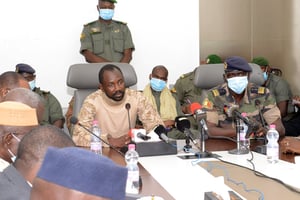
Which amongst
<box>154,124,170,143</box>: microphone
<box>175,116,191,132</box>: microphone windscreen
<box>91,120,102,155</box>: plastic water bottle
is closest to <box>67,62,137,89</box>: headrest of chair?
<box>91,120,102,155</box>: plastic water bottle

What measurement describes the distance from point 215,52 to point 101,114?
3.18 m

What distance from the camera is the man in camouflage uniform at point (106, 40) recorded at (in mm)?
5117

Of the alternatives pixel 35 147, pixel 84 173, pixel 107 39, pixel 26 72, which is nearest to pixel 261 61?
pixel 107 39

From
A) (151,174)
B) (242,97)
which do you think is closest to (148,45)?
(242,97)

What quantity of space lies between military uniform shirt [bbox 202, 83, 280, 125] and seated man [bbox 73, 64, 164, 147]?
1.40 feet

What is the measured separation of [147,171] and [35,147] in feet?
2.63

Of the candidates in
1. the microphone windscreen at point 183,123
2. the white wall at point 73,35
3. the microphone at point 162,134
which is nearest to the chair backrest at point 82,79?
the microphone at point 162,134

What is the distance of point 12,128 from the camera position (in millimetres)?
1863

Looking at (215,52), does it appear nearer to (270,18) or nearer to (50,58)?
(270,18)

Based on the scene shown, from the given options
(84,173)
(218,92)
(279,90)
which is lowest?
(279,90)

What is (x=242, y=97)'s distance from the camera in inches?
135

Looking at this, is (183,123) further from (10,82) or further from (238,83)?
(10,82)

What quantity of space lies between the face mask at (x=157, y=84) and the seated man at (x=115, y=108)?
123cm

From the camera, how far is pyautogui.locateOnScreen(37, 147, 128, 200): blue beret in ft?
3.12
